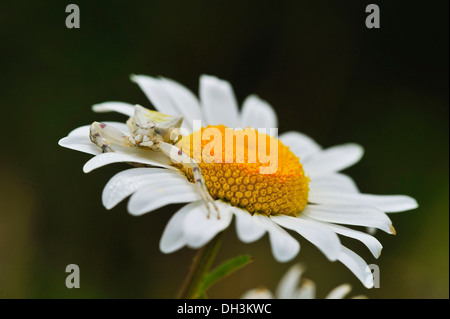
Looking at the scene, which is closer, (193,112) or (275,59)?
(193,112)

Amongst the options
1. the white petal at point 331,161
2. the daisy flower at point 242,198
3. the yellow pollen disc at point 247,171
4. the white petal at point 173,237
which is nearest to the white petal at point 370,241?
the daisy flower at point 242,198

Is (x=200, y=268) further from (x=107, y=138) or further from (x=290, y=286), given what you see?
(x=290, y=286)

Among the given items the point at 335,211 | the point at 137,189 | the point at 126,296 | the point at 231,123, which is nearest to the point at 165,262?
the point at 126,296

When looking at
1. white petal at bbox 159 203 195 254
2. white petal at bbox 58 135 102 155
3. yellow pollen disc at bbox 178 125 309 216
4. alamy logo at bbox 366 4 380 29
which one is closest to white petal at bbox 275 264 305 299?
yellow pollen disc at bbox 178 125 309 216

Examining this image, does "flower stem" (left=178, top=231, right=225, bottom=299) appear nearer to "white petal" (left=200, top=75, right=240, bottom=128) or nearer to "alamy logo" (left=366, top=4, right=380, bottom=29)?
"white petal" (left=200, top=75, right=240, bottom=128)

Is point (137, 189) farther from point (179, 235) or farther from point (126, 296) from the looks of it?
point (126, 296)

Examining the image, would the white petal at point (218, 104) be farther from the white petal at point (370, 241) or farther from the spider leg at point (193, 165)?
the white petal at point (370, 241)
